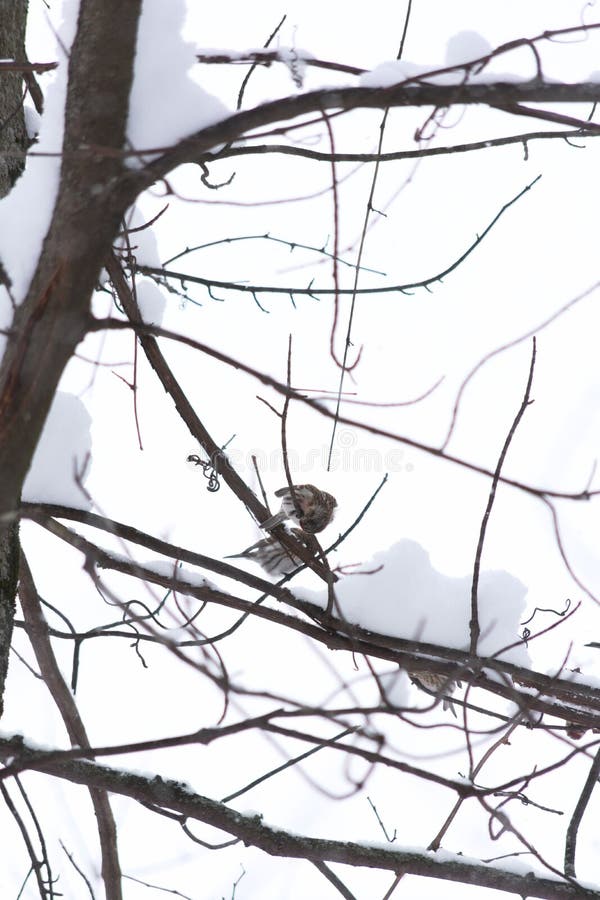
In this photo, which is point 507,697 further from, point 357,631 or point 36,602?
point 36,602

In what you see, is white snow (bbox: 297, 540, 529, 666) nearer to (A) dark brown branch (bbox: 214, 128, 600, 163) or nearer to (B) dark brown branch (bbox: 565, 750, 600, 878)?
(B) dark brown branch (bbox: 565, 750, 600, 878)

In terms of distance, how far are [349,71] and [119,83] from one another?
45 cm

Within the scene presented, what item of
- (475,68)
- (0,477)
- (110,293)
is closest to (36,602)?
(110,293)

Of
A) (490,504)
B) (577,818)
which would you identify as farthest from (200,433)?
(577,818)

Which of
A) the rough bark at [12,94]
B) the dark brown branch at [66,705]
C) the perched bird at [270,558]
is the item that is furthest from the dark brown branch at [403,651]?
the rough bark at [12,94]

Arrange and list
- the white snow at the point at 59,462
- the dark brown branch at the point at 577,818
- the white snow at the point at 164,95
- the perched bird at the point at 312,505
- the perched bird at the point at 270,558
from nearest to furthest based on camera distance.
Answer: the white snow at the point at 164,95 < the dark brown branch at the point at 577,818 < the white snow at the point at 59,462 < the perched bird at the point at 270,558 < the perched bird at the point at 312,505

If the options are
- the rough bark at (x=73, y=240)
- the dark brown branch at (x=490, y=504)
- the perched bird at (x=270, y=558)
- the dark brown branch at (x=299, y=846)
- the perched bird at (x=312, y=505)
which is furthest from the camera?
the perched bird at (x=312, y=505)

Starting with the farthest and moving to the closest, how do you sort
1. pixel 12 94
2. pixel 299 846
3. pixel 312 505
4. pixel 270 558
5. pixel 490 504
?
pixel 312 505, pixel 270 558, pixel 12 94, pixel 299 846, pixel 490 504

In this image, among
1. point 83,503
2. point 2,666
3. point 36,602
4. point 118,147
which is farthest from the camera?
point 36,602

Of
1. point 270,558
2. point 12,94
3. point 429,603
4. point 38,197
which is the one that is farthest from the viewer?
point 270,558

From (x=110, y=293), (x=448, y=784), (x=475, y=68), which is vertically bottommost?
(x=448, y=784)

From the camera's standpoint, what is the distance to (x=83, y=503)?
1833mm

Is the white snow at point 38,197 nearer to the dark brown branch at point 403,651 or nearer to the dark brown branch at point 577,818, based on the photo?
the dark brown branch at point 403,651

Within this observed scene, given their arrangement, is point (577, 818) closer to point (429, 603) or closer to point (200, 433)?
point (429, 603)
